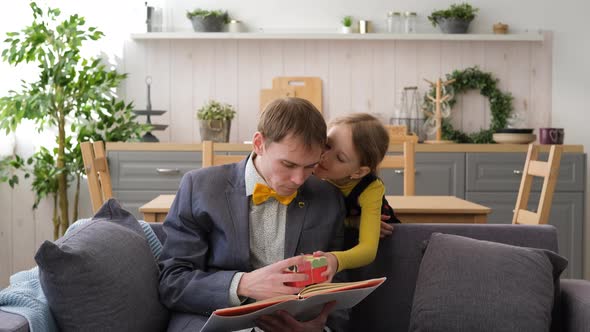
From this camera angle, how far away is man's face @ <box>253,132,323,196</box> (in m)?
1.90

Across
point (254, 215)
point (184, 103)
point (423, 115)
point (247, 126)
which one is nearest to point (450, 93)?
point (423, 115)

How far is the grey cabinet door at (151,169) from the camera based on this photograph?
4.83m

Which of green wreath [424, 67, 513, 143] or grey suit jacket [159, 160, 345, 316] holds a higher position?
green wreath [424, 67, 513, 143]

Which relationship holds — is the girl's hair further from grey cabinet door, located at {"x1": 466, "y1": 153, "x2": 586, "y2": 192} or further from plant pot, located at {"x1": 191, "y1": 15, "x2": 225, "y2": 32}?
plant pot, located at {"x1": 191, "y1": 15, "x2": 225, "y2": 32}

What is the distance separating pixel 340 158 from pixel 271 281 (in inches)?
17.8

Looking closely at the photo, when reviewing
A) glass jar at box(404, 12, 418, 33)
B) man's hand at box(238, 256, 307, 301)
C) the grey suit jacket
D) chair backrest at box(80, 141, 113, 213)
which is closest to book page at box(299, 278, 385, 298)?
man's hand at box(238, 256, 307, 301)

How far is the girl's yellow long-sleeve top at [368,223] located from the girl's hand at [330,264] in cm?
9

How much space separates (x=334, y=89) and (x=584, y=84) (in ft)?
5.62

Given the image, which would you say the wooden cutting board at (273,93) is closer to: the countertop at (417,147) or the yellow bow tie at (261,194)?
the countertop at (417,147)

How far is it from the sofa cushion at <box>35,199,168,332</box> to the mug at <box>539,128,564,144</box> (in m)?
3.64

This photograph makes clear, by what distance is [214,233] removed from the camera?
2.05 meters

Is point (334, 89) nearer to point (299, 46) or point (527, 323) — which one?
point (299, 46)

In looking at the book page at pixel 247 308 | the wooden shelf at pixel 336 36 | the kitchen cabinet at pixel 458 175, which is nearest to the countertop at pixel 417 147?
the kitchen cabinet at pixel 458 175

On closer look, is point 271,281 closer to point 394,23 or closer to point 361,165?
point 361,165
